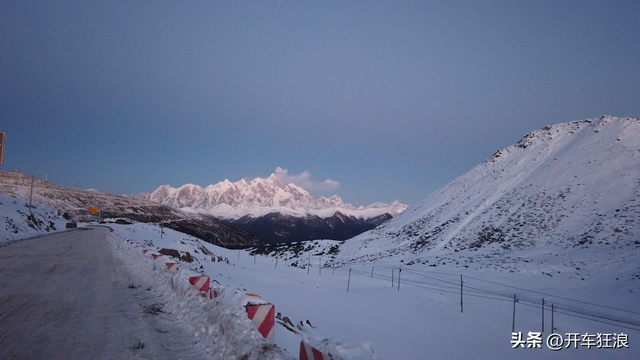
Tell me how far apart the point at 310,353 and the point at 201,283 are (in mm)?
5145

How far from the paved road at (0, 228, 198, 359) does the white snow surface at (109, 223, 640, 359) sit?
3.03ft

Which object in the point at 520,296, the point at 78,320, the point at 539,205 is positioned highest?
the point at 539,205

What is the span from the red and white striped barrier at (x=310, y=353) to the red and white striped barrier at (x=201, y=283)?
4549mm

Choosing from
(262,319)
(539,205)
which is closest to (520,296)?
(262,319)

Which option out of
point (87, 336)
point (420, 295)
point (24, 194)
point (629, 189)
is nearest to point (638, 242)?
point (629, 189)

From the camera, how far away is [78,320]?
7.48 m

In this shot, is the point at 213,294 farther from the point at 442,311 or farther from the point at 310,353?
the point at 442,311

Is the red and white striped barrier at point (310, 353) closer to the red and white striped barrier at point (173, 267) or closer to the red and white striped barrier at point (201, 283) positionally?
the red and white striped barrier at point (201, 283)

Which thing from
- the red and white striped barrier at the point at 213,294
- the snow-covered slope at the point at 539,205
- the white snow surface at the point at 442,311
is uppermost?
the snow-covered slope at the point at 539,205

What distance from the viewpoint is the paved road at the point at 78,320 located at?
580 cm

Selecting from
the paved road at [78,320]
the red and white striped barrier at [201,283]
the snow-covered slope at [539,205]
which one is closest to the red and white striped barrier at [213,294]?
the red and white striped barrier at [201,283]

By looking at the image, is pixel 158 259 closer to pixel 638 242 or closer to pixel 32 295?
pixel 32 295

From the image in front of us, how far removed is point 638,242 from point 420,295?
22.4m

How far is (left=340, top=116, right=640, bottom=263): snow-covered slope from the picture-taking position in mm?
36000
